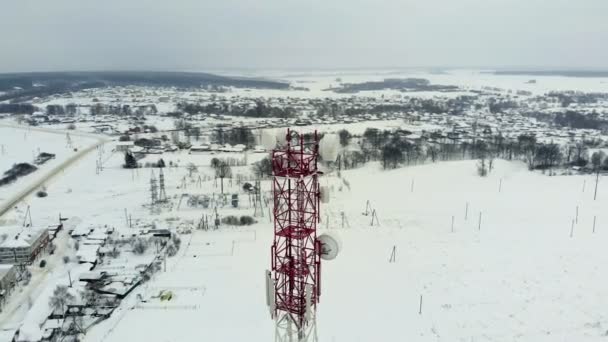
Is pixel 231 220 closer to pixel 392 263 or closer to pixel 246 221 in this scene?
pixel 246 221

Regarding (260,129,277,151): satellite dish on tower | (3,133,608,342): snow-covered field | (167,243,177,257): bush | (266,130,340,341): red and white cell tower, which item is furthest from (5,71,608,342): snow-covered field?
(260,129,277,151): satellite dish on tower

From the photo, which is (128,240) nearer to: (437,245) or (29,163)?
(437,245)

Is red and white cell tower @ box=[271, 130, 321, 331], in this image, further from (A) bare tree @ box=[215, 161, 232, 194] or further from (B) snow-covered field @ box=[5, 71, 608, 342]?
(A) bare tree @ box=[215, 161, 232, 194]

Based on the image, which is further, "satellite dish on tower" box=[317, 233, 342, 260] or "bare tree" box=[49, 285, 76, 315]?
"bare tree" box=[49, 285, 76, 315]

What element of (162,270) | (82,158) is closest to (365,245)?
(162,270)

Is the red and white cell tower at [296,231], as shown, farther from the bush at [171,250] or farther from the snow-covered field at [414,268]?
the bush at [171,250]

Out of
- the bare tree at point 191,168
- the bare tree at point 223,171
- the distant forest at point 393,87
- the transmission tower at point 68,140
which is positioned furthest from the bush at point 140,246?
the distant forest at point 393,87
